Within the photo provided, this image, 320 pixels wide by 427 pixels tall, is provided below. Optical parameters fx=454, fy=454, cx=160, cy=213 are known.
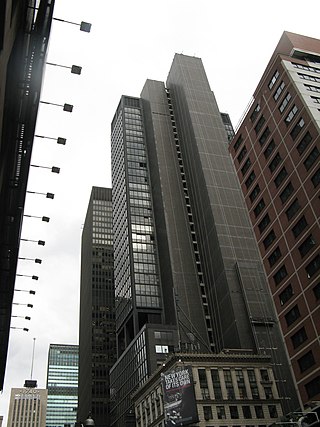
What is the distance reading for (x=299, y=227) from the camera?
185ft

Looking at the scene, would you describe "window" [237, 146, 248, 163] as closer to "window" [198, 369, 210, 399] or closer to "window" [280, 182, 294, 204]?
"window" [280, 182, 294, 204]

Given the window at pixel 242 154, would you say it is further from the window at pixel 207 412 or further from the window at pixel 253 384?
the window at pixel 207 412

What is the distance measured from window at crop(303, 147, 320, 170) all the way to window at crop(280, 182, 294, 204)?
375cm

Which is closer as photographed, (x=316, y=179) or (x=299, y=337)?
(x=299, y=337)

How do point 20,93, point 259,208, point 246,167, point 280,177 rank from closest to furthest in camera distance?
point 20,93 < point 280,177 < point 259,208 < point 246,167

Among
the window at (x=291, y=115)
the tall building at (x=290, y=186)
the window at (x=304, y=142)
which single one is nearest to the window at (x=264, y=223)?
the tall building at (x=290, y=186)

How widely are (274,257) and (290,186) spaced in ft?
32.2

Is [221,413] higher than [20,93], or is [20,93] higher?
[221,413]

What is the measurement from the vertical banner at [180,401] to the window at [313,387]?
89.8 feet

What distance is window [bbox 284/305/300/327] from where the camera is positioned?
54759 mm

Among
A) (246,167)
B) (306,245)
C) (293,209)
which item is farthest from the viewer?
(246,167)

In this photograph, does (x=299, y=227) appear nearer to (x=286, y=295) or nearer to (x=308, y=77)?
(x=286, y=295)

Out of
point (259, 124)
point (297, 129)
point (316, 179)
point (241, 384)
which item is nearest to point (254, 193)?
point (259, 124)

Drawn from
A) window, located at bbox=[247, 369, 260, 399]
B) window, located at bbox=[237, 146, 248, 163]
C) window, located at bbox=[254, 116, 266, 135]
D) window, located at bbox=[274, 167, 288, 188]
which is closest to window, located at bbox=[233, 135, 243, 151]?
window, located at bbox=[237, 146, 248, 163]
